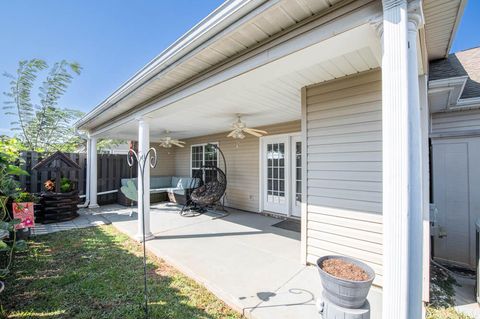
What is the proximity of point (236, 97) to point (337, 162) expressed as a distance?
1.95 m

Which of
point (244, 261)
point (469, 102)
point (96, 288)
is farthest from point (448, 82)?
point (96, 288)

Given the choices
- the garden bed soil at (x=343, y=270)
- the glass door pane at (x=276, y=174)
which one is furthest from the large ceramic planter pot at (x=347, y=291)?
the glass door pane at (x=276, y=174)

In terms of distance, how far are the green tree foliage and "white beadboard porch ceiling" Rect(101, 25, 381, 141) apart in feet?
20.6

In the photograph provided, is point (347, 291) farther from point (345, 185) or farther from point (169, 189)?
point (169, 189)

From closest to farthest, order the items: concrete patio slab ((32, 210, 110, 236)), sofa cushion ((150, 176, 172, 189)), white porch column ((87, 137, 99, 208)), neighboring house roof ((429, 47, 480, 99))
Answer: neighboring house roof ((429, 47, 480, 99)), concrete patio slab ((32, 210, 110, 236)), white porch column ((87, 137, 99, 208)), sofa cushion ((150, 176, 172, 189))

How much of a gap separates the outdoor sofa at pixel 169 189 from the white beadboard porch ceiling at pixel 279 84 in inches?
92.4

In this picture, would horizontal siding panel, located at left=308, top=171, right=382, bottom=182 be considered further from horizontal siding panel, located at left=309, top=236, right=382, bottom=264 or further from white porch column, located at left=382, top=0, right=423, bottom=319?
white porch column, located at left=382, top=0, right=423, bottom=319

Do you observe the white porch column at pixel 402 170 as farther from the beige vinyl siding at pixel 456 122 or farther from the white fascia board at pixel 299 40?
the beige vinyl siding at pixel 456 122

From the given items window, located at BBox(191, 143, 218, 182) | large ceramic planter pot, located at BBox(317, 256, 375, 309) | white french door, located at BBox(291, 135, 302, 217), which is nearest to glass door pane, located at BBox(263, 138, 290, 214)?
white french door, located at BBox(291, 135, 302, 217)

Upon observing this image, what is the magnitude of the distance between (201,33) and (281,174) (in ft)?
14.5

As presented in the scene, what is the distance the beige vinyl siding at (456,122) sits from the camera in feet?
10.5

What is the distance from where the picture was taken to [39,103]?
8648 millimetres

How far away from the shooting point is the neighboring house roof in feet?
8.76

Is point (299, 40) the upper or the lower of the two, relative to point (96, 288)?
upper
